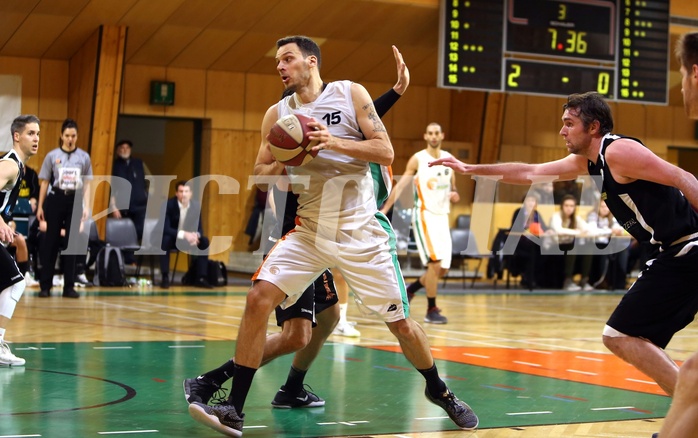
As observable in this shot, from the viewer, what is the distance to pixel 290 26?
15477mm

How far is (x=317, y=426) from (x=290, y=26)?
35.4 ft

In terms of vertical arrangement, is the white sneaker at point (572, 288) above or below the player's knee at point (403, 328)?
below

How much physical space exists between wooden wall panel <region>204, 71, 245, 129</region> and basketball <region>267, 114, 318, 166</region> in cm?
1228

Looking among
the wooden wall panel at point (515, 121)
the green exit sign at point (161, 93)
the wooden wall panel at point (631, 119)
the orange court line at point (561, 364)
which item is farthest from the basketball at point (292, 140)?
the wooden wall panel at point (631, 119)

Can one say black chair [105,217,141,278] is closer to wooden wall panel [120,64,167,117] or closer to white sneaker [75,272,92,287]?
white sneaker [75,272,92,287]

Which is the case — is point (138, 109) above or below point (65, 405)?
above

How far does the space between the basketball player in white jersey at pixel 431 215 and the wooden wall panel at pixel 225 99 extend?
21.5ft

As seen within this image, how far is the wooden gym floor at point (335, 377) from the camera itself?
5457mm

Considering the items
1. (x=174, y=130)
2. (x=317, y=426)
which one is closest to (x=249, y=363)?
(x=317, y=426)

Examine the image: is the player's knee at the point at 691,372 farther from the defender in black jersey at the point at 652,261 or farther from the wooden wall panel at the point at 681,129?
the wooden wall panel at the point at 681,129

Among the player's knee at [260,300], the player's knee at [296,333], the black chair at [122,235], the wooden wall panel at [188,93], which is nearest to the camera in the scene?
the player's knee at [260,300]

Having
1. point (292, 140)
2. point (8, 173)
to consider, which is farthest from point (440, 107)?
point (292, 140)

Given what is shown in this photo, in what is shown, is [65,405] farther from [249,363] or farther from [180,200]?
[180,200]

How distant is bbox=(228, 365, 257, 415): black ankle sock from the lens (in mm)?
5113
